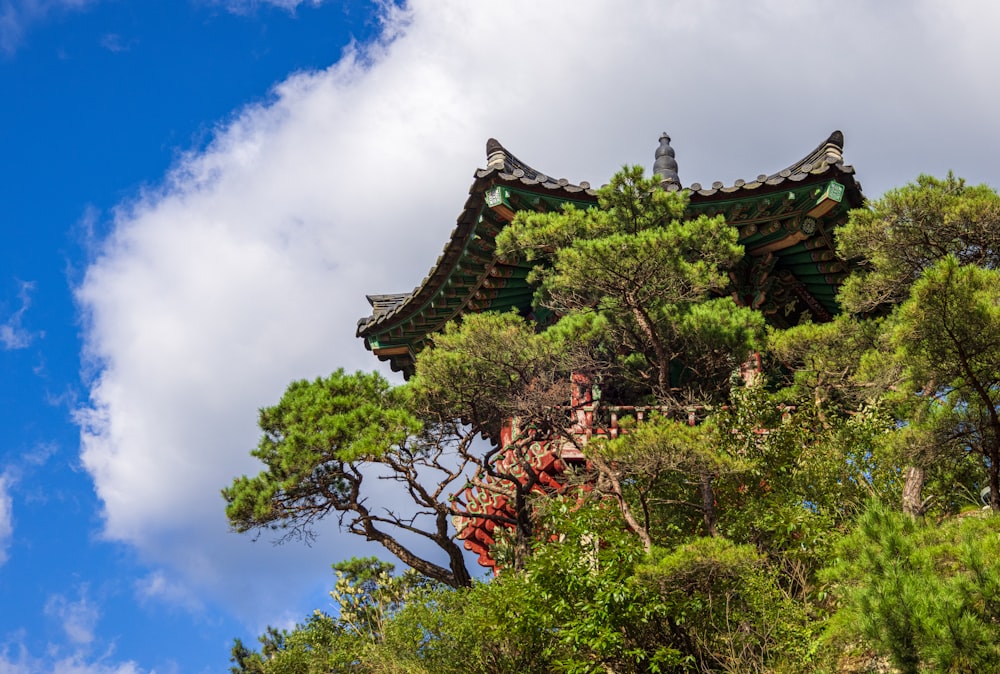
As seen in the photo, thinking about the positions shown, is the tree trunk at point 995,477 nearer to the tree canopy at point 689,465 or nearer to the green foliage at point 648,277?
the tree canopy at point 689,465

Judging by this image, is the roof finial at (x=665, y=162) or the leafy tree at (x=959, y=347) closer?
the leafy tree at (x=959, y=347)

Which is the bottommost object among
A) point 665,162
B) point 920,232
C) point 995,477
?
point 995,477

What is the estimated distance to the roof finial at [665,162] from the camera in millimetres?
17094

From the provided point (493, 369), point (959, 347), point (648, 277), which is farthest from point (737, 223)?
point (959, 347)

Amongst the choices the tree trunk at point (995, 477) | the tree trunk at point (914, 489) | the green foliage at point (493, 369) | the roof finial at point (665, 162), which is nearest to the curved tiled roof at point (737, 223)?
the roof finial at point (665, 162)

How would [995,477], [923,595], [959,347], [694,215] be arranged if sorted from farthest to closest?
[694,215] → [995,477] → [959,347] → [923,595]

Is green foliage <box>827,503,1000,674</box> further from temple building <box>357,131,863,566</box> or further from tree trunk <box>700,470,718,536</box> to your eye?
temple building <box>357,131,863,566</box>

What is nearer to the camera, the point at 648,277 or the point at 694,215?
the point at 648,277

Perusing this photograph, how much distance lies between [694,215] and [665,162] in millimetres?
3630

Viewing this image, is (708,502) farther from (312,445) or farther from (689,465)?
(312,445)

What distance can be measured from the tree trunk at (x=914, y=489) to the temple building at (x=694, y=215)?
3.39 meters

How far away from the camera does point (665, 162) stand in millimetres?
17344

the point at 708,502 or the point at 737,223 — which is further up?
the point at 737,223

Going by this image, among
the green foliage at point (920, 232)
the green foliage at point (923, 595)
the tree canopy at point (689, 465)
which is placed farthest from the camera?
the green foliage at point (920, 232)
